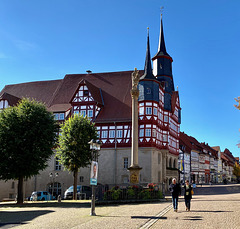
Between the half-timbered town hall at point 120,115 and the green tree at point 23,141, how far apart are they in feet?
37.8

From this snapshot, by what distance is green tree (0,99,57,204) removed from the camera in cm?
2959

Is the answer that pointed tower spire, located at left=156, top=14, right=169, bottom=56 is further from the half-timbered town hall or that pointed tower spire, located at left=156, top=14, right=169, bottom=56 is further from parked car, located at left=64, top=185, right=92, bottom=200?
parked car, located at left=64, top=185, right=92, bottom=200

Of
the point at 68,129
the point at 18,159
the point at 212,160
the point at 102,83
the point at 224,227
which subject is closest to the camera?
the point at 224,227

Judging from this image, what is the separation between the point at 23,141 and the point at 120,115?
17.4 m

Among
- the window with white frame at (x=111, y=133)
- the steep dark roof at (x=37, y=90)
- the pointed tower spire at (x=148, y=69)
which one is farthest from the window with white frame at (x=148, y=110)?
the steep dark roof at (x=37, y=90)

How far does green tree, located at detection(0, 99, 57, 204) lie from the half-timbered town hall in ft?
37.8

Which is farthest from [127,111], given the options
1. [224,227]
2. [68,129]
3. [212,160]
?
[212,160]

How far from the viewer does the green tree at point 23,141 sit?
29594 millimetres

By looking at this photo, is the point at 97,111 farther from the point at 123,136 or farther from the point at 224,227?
the point at 224,227

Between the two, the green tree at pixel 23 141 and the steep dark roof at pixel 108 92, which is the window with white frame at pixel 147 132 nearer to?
the steep dark roof at pixel 108 92

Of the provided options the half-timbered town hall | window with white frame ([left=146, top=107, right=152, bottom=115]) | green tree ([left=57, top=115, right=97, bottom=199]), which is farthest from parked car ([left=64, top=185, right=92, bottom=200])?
window with white frame ([left=146, top=107, right=152, bottom=115])

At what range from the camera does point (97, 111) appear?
46.8 meters

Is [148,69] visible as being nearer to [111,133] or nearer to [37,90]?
[111,133]

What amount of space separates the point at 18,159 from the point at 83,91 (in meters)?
19.6
